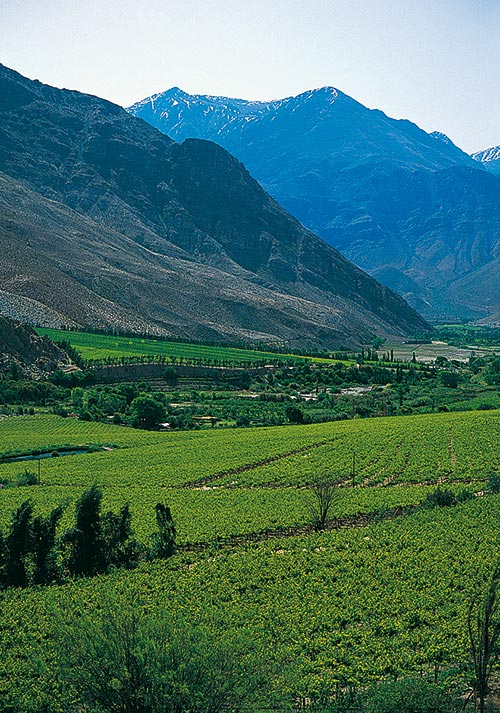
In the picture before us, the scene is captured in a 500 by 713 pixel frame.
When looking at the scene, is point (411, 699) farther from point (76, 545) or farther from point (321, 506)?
point (321, 506)

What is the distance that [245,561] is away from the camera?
134 feet

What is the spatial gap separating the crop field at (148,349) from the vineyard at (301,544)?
67556 mm

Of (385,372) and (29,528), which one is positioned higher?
(385,372)

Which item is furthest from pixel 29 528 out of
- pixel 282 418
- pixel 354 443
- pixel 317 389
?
pixel 317 389

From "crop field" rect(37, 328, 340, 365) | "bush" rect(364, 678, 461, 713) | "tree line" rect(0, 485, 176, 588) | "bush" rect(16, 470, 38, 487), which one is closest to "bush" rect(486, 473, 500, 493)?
"tree line" rect(0, 485, 176, 588)

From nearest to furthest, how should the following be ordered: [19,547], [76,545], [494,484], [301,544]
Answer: [19,547] < [76,545] < [301,544] < [494,484]

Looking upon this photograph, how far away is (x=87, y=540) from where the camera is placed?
136 feet

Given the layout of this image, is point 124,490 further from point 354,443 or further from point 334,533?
point 354,443

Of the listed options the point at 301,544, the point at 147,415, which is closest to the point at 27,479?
the point at 301,544

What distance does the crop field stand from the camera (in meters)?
152

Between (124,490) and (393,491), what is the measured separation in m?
22.4

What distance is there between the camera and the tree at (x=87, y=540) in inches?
1624

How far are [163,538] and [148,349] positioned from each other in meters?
121

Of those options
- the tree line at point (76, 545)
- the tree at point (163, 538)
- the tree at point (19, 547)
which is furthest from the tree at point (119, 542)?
the tree at point (19, 547)
